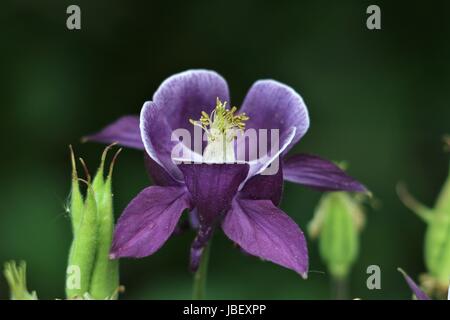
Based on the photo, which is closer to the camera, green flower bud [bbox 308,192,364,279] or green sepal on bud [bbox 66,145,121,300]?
green sepal on bud [bbox 66,145,121,300]

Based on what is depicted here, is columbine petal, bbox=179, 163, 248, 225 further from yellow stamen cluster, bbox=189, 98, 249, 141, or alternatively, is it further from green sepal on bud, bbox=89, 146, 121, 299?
yellow stamen cluster, bbox=189, 98, 249, 141

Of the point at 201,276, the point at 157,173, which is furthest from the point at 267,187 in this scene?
the point at 201,276

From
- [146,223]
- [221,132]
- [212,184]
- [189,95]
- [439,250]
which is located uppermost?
[189,95]

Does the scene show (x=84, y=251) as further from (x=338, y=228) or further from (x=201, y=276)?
(x=338, y=228)

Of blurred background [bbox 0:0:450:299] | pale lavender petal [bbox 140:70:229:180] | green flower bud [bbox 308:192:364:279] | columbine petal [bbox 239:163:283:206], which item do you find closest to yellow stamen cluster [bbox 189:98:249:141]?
pale lavender petal [bbox 140:70:229:180]

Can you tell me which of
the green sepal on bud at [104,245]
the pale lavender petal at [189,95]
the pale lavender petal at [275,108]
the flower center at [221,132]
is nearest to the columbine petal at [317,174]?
the pale lavender petal at [275,108]

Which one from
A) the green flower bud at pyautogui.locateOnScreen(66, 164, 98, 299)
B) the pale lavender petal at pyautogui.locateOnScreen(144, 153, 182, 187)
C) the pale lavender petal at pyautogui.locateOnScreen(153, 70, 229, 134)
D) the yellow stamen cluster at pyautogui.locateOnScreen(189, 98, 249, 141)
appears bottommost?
the green flower bud at pyautogui.locateOnScreen(66, 164, 98, 299)
